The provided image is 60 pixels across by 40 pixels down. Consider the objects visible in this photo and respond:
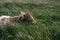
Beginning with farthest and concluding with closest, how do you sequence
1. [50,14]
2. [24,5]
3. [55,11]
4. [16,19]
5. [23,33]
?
[24,5]
[55,11]
[50,14]
[16,19]
[23,33]

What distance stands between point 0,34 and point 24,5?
23.2ft

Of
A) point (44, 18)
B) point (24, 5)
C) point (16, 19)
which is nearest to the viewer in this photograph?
point (16, 19)

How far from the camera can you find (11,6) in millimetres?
15211

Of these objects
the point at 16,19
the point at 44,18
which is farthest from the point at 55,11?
the point at 16,19

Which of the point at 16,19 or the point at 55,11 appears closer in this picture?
the point at 16,19

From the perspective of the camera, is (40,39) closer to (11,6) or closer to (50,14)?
(50,14)

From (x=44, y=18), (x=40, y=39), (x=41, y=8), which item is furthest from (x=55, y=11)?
(x=40, y=39)

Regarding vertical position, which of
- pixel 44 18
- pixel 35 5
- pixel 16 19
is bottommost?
pixel 35 5

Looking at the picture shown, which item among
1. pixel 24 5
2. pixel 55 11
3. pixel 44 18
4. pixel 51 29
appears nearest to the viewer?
pixel 51 29

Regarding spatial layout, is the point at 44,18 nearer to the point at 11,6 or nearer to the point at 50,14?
the point at 50,14

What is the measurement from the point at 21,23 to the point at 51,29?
1027 millimetres

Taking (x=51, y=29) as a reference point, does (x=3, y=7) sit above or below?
below

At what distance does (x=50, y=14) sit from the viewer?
1343 cm

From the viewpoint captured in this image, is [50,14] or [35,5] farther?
[35,5]
